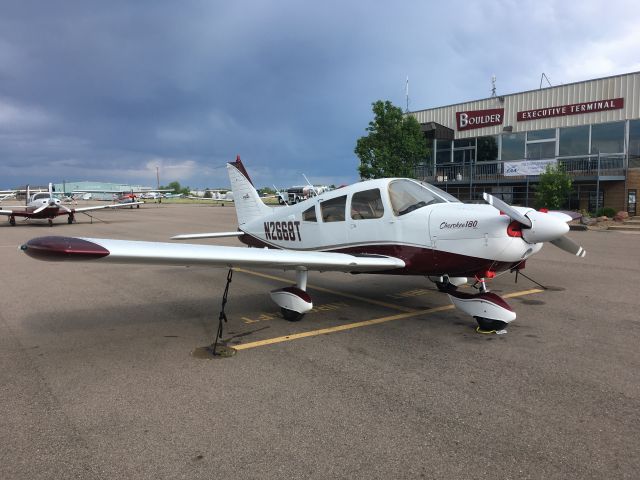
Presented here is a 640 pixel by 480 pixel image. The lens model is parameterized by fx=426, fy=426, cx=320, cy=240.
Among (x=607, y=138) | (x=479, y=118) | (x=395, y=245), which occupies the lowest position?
(x=395, y=245)

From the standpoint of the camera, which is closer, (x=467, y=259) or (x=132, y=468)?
(x=132, y=468)

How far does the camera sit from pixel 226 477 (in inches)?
104

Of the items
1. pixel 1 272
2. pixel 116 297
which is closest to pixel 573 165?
pixel 116 297

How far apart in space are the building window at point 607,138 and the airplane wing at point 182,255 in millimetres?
24809

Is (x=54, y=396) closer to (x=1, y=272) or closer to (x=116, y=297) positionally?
(x=116, y=297)

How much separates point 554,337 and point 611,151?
24489 millimetres

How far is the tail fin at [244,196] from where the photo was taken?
9898mm

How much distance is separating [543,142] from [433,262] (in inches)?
1017

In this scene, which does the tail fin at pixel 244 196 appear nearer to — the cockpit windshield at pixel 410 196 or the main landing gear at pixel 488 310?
the cockpit windshield at pixel 410 196

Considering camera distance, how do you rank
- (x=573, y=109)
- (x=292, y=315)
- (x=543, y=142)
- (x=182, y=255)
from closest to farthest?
(x=182, y=255) < (x=292, y=315) < (x=573, y=109) < (x=543, y=142)

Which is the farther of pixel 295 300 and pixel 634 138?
pixel 634 138

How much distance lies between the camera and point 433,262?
567cm

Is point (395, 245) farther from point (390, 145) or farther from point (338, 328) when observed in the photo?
point (390, 145)

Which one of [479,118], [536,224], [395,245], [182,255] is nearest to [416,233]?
[395,245]
